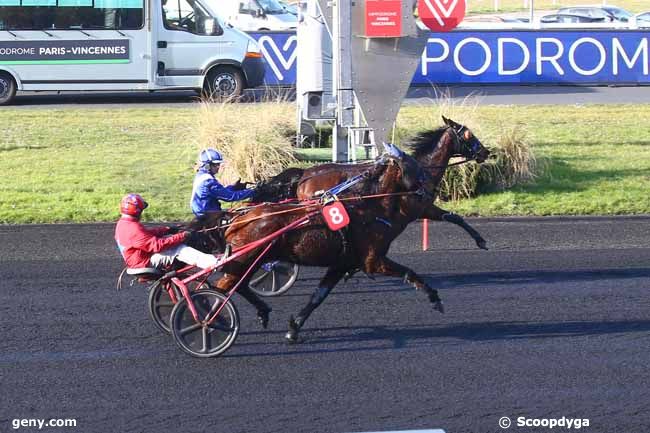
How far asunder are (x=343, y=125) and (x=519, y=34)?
11930mm

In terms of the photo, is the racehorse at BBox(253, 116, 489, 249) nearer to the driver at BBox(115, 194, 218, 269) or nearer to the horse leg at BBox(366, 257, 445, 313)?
the horse leg at BBox(366, 257, 445, 313)

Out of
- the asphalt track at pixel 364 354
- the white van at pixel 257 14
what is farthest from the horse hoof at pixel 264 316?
the white van at pixel 257 14

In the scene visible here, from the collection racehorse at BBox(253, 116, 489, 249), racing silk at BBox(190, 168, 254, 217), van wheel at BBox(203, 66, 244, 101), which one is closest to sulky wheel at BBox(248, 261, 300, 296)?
racehorse at BBox(253, 116, 489, 249)

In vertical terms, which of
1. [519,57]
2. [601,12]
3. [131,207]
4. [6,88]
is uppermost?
[601,12]

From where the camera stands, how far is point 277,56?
24.9 m

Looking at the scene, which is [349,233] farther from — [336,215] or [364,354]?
[364,354]

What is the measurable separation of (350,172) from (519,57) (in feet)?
54.8

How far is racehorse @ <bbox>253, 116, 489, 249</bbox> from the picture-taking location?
9.54 metres

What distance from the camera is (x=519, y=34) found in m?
25.0

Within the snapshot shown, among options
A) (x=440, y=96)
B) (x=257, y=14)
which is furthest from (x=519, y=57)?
(x=257, y=14)

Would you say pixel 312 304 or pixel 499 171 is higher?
pixel 499 171

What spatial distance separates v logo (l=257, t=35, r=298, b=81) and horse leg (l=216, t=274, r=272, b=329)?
55.3 ft

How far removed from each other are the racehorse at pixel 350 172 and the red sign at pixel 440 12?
486cm

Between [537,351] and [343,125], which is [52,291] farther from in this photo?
[343,125]
